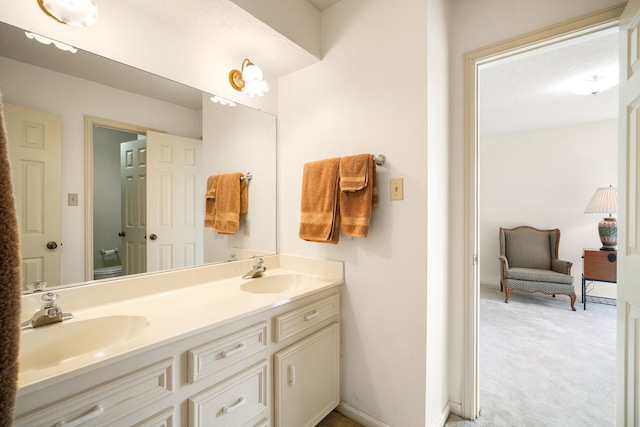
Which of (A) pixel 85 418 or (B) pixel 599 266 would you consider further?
(B) pixel 599 266

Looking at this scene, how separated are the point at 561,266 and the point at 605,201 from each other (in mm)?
937

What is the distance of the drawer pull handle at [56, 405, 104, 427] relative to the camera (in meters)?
0.80

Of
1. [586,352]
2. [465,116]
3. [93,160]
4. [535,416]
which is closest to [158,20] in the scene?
[93,160]

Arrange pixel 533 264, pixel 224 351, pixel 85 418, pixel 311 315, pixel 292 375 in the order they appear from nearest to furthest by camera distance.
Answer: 1. pixel 85 418
2. pixel 224 351
3. pixel 292 375
4. pixel 311 315
5. pixel 533 264

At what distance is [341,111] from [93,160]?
4.25ft

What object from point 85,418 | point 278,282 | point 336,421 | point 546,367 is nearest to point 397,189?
point 278,282

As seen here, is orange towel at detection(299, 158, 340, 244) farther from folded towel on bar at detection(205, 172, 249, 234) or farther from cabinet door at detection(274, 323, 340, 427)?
cabinet door at detection(274, 323, 340, 427)

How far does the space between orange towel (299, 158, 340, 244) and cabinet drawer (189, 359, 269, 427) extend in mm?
729

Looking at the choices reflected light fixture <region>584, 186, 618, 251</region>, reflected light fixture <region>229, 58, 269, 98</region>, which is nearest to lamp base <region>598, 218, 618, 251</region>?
reflected light fixture <region>584, 186, 618, 251</region>

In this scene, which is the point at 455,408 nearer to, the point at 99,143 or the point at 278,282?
the point at 278,282

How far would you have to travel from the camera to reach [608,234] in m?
3.51

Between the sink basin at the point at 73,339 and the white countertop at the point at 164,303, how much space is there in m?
0.01

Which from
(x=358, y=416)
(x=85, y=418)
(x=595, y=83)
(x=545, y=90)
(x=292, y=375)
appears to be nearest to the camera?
(x=85, y=418)

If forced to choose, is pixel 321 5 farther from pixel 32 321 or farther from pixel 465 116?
pixel 32 321
